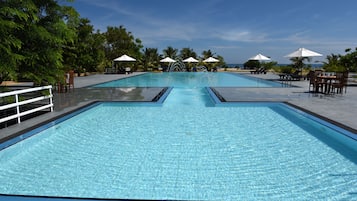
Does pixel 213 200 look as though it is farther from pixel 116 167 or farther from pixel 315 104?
pixel 315 104

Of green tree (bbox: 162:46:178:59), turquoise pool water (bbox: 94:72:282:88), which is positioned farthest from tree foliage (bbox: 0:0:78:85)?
green tree (bbox: 162:46:178:59)

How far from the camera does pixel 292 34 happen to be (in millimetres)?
32219

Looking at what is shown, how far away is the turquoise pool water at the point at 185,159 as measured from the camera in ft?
10.3

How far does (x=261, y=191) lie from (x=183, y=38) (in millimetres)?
36043

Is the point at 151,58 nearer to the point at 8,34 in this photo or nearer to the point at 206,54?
the point at 206,54

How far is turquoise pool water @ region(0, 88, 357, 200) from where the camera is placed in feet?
10.3

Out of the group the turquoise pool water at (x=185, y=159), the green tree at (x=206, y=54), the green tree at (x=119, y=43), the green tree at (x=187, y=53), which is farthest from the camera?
the green tree at (x=206, y=54)

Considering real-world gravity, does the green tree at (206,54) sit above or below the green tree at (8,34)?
above

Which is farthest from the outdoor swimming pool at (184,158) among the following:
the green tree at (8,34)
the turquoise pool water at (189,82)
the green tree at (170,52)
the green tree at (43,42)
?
the green tree at (170,52)

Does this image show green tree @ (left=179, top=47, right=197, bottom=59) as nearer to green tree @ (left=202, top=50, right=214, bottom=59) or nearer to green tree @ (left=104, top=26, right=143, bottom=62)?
green tree @ (left=202, top=50, right=214, bottom=59)

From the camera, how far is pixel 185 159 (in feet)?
13.7

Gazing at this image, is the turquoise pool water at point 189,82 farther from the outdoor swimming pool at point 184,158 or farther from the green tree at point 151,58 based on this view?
the green tree at point 151,58

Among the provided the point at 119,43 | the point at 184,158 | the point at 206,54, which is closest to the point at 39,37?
the point at 184,158

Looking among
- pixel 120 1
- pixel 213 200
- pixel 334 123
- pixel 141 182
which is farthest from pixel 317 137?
pixel 120 1
